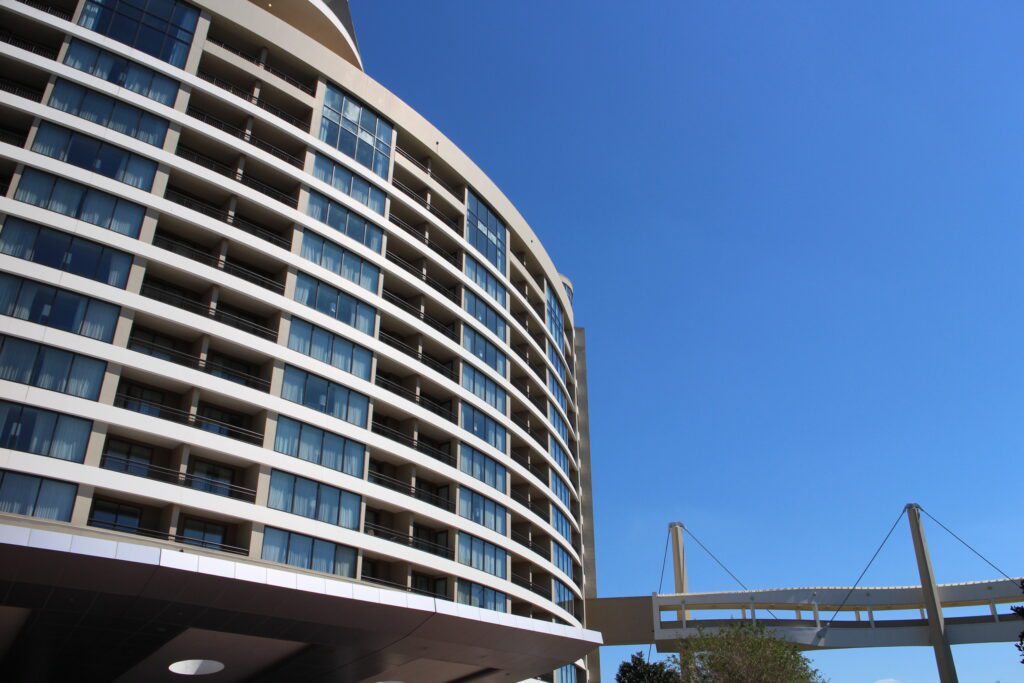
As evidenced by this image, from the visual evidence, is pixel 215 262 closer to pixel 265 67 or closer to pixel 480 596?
pixel 265 67

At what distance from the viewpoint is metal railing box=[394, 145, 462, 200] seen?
5272 centimetres

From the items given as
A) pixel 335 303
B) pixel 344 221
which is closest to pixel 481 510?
pixel 335 303

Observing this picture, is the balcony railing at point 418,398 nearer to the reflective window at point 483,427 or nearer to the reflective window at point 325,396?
the reflective window at point 483,427

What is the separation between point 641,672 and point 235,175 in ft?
158

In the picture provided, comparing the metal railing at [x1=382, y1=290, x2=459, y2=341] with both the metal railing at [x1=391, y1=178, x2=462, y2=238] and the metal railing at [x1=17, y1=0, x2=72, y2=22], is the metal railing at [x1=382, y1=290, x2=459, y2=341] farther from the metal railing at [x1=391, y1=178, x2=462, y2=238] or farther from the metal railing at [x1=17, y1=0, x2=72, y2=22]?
the metal railing at [x1=17, y1=0, x2=72, y2=22]

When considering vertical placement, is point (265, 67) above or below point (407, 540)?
above

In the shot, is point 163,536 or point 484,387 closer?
point 163,536

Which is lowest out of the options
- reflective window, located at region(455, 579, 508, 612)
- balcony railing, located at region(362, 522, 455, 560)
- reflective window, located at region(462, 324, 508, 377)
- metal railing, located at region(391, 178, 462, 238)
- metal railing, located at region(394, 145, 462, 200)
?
reflective window, located at region(455, 579, 508, 612)

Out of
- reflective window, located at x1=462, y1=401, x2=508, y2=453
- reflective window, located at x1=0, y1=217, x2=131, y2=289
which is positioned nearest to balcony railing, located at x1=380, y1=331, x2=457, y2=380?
reflective window, located at x1=462, y1=401, x2=508, y2=453

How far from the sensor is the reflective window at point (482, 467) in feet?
160

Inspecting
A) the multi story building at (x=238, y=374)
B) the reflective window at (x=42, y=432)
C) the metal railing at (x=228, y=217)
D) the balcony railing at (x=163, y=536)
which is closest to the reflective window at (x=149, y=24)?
the multi story building at (x=238, y=374)

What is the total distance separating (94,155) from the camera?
123ft

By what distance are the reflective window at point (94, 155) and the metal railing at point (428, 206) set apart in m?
15.5

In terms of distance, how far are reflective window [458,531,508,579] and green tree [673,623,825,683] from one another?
1224 cm
